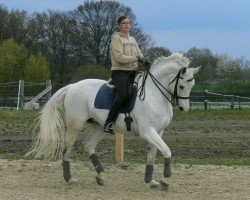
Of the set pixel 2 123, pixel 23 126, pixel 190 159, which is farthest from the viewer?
pixel 2 123

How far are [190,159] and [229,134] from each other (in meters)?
5.78

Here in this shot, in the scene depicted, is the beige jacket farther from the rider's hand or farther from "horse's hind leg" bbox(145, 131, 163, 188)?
"horse's hind leg" bbox(145, 131, 163, 188)

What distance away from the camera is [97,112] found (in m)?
8.86

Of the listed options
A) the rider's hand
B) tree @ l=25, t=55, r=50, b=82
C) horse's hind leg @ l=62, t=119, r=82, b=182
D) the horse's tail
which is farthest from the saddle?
tree @ l=25, t=55, r=50, b=82

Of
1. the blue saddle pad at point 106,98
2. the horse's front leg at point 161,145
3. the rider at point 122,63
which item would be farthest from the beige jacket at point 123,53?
the horse's front leg at point 161,145

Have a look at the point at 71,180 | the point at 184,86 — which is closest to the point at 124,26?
the point at 184,86

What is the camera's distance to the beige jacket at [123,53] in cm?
850

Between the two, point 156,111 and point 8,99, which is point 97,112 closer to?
point 156,111

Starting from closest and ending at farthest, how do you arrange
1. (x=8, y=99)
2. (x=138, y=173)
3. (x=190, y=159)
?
(x=138, y=173), (x=190, y=159), (x=8, y=99)

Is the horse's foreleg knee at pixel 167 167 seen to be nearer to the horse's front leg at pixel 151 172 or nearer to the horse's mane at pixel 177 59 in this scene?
the horse's front leg at pixel 151 172

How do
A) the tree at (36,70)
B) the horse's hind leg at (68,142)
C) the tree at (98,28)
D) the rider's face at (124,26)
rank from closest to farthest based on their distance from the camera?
the rider's face at (124,26), the horse's hind leg at (68,142), the tree at (36,70), the tree at (98,28)

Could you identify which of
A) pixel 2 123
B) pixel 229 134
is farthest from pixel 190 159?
pixel 2 123

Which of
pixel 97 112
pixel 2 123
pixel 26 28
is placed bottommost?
pixel 2 123

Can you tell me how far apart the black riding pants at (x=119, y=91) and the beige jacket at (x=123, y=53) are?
0.11 meters
